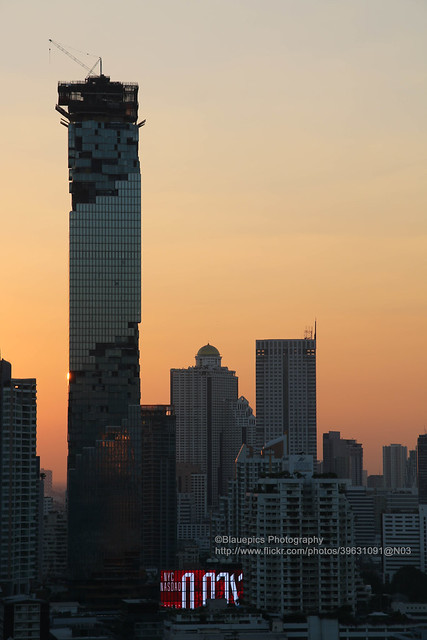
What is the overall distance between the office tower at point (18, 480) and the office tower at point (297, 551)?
35322mm

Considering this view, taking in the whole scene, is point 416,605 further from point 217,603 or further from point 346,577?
point 217,603

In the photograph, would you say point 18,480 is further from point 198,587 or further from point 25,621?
point 25,621

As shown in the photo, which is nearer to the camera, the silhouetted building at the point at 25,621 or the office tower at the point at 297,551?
the silhouetted building at the point at 25,621

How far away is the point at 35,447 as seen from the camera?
18150cm

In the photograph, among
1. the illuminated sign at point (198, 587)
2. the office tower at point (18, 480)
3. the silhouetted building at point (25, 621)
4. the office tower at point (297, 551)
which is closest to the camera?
the silhouetted building at point (25, 621)

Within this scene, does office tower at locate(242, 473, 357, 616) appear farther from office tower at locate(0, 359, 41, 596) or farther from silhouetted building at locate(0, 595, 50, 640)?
office tower at locate(0, 359, 41, 596)

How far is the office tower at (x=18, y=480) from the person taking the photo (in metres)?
173

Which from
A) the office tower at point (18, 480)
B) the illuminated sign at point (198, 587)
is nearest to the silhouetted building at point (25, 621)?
the illuminated sign at point (198, 587)

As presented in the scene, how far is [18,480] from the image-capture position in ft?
582

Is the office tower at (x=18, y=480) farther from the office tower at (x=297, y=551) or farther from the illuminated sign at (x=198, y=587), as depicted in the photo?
the office tower at (x=297, y=551)

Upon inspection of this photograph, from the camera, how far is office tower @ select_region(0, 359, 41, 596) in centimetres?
17275

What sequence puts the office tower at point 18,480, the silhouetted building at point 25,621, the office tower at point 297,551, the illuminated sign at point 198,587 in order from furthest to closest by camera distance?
the office tower at point 18,480, the illuminated sign at point 198,587, the office tower at point 297,551, the silhouetted building at point 25,621

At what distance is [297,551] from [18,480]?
46.5 meters

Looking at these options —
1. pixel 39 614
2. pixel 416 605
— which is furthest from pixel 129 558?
pixel 39 614
